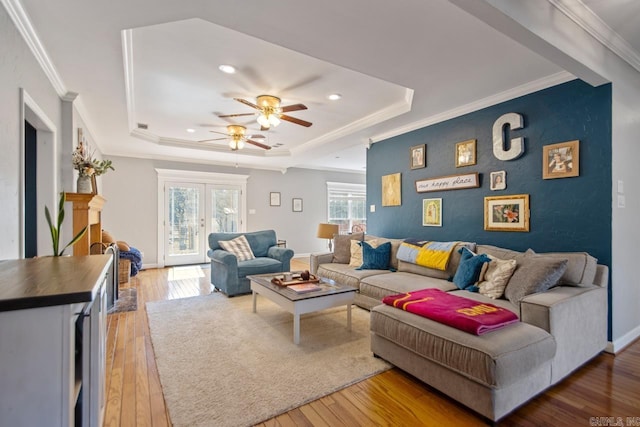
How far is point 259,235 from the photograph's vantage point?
16.7ft

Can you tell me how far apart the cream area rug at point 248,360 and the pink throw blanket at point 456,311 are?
54 centimetres

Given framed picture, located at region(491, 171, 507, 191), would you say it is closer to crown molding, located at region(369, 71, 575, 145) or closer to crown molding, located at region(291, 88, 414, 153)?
crown molding, located at region(369, 71, 575, 145)

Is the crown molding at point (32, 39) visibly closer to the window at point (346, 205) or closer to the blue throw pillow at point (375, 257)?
the blue throw pillow at point (375, 257)

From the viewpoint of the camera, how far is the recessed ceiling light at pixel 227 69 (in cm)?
279

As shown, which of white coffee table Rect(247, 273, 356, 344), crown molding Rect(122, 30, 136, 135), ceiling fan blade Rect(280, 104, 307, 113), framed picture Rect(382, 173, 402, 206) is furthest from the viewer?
framed picture Rect(382, 173, 402, 206)

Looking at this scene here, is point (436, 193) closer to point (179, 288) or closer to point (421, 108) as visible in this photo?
point (421, 108)

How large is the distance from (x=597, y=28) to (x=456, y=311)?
2307 millimetres

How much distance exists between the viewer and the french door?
21.7ft

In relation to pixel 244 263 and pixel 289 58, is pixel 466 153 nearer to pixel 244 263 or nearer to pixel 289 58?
pixel 289 58

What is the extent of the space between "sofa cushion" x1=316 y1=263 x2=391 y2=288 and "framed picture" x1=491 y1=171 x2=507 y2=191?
1.58m

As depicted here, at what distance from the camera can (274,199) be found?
7898mm

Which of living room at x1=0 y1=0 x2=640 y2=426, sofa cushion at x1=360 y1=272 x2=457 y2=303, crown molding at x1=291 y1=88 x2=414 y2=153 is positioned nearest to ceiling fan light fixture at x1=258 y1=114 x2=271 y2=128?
living room at x1=0 y1=0 x2=640 y2=426

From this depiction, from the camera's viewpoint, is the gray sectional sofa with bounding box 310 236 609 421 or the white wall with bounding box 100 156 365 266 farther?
the white wall with bounding box 100 156 365 266

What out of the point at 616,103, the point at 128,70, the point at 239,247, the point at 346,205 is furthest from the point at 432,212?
the point at 346,205
